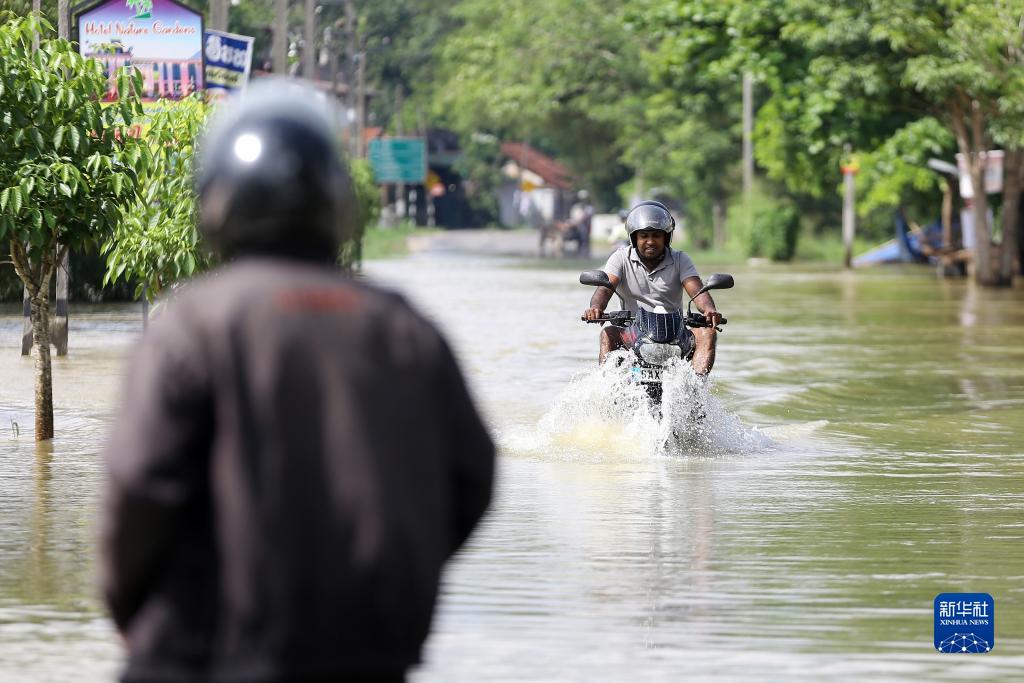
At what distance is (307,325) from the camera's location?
3.27 m

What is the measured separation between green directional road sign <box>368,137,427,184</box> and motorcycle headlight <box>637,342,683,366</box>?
94.6 meters

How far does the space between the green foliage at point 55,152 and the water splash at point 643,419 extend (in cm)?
299

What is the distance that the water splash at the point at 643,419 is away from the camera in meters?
13.0

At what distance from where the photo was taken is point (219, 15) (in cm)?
2714

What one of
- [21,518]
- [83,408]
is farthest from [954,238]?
[21,518]

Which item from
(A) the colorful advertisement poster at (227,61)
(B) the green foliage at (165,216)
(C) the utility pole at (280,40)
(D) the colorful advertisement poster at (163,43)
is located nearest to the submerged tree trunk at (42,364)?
(B) the green foliage at (165,216)

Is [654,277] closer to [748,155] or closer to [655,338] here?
[655,338]

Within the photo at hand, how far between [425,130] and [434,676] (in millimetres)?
126565

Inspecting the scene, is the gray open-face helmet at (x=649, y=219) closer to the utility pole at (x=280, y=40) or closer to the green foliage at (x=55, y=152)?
the green foliage at (x=55, y=152)

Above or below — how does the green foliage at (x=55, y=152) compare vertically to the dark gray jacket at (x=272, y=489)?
above

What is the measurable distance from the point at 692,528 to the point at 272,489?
6.72 metres

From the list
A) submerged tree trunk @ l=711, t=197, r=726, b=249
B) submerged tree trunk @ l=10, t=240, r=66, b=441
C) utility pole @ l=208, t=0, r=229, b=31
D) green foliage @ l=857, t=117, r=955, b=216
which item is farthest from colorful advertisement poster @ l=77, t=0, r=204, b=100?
submerged tree trunk @ l=711, t=197, r=726, b=249

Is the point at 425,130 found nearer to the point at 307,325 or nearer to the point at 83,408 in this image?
the point at 83,408

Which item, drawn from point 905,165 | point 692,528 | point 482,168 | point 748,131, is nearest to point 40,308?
point 692,528
